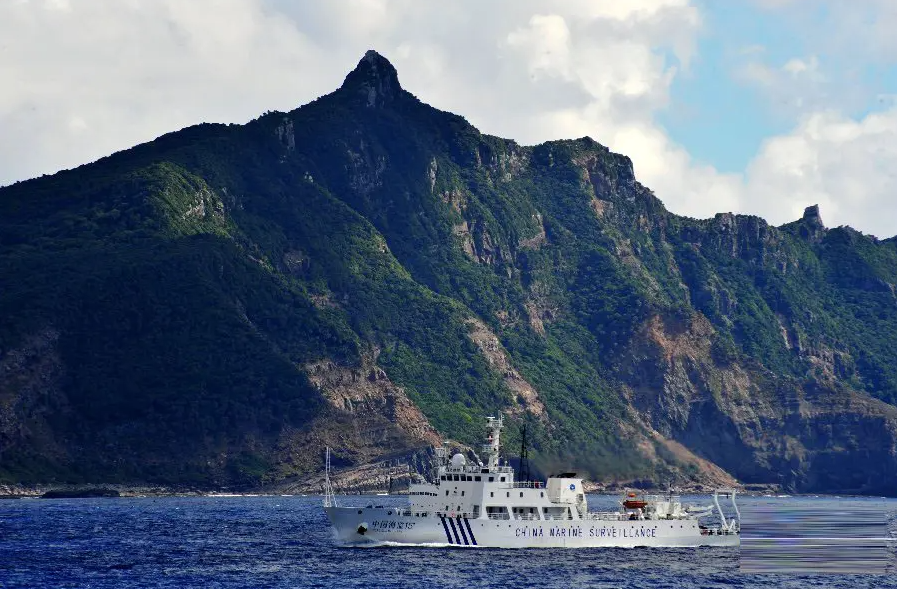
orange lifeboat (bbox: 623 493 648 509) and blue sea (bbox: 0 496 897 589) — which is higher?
orange lifeboat (bbox: 623 493 648 509)

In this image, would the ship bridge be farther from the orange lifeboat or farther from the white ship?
the orange lifeboat

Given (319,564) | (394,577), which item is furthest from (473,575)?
(319,564)

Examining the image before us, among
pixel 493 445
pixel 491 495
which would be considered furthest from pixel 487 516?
pixel 493 445

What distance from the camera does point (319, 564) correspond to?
143500mm

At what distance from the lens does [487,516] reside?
501 feet

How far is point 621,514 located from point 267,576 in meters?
45.0

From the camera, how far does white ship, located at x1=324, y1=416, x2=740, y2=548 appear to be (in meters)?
153

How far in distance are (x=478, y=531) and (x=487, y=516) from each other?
1.79m

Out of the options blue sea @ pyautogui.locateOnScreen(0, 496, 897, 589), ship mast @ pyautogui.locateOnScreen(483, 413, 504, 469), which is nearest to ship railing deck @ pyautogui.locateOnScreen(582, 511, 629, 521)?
blue sea @ pyautogui.locateOnScreen(0, 496, 897, 589)

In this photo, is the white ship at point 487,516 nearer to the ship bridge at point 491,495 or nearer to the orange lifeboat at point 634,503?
the ship bridge at point 491,495

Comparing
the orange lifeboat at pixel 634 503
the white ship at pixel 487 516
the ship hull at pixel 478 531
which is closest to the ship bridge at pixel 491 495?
the white ship at pixel 487 516

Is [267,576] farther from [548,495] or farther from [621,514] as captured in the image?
[621,514]

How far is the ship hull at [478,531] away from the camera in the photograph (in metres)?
153

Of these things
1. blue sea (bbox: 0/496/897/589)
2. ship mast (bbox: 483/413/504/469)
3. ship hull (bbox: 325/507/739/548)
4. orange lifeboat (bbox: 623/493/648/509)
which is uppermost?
ship mast (bbox: 483/413/504/469)
